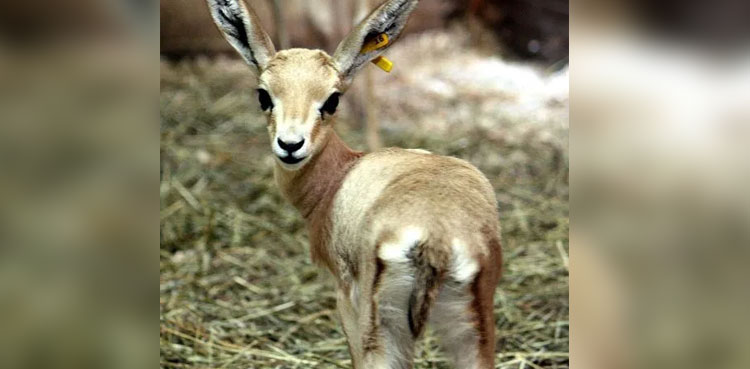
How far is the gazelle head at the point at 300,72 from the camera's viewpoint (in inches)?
88.0

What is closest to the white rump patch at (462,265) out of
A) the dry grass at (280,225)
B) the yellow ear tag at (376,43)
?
the yellow ear tag at (376,43)

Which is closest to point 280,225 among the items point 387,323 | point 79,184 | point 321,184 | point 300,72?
point 321,184

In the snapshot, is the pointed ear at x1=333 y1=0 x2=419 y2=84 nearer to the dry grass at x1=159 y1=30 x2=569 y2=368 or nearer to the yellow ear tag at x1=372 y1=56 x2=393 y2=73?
the yellow ear tag at x1=372 y1=56 x2=393 y2=73

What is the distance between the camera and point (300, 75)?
2.32 meters

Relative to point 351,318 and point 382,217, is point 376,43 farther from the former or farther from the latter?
point 351,318

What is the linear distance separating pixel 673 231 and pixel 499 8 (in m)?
4.08

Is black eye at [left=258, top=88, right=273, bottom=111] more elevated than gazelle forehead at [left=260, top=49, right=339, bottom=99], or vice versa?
gazelle forehead at [left=260, top=49, right=339, bottom=99]

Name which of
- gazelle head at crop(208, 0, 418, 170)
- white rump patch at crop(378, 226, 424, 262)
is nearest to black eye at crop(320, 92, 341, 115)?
gazelle head at crop(208, 0, 418, 170)

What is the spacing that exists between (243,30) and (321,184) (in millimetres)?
576

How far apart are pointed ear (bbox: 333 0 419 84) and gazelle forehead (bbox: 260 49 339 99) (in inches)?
1.8

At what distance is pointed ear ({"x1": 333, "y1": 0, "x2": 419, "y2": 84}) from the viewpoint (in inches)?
88.6

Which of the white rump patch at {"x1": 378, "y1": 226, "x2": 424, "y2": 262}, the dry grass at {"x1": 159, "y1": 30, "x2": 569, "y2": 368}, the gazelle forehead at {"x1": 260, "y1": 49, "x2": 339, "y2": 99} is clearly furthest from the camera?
the dry grass at {"x1": 159, "y1": 30, "x2": 569, "y2": 368}

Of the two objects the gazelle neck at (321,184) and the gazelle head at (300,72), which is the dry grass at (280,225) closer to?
the gazelle neck at (321,184)

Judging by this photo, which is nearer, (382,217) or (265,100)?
(382,217)
